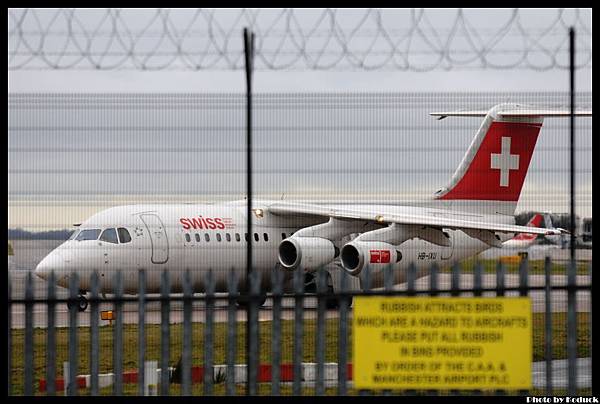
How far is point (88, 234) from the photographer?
21.9 metres

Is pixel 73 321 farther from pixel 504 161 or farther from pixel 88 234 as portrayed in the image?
pixel 88 234

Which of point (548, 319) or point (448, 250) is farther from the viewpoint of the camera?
point (448, 250)

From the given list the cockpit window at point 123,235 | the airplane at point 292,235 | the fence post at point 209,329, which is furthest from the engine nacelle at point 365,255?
the fence post at point 209,329

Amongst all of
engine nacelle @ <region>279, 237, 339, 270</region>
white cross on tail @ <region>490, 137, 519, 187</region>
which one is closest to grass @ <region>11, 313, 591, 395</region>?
white cross on tail @ <region>490, 137, 519, 187</region>

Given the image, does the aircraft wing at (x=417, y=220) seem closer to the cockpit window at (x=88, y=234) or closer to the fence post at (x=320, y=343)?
the cockpit window at (x=88, y=234)

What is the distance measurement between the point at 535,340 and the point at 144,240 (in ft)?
27.7

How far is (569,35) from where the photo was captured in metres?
9.71

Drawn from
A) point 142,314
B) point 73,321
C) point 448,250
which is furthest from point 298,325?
point 448,250

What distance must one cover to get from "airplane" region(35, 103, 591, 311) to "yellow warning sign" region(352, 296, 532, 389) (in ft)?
29.7

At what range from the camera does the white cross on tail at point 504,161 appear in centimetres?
1677

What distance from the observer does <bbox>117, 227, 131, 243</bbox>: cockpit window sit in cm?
2180

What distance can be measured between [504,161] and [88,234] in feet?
26.3

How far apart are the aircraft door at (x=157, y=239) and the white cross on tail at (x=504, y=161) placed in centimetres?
633

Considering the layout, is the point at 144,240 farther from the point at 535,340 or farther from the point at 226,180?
the point at 226,180
